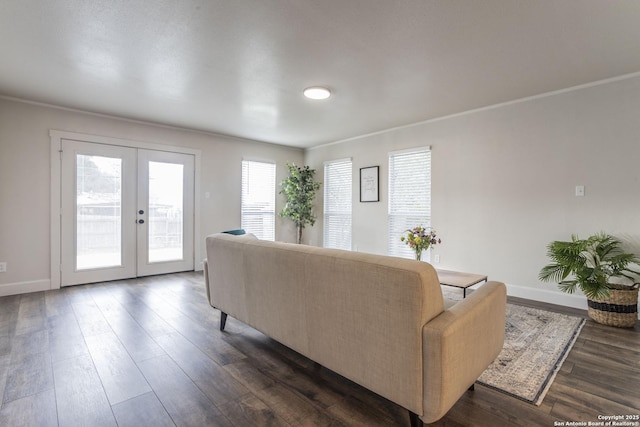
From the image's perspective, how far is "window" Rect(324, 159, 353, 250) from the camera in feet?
19.4

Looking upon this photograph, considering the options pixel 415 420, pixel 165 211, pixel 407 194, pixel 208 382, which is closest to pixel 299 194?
pixel 407 194

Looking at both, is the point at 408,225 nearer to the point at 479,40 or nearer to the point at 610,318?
the point at 610,318

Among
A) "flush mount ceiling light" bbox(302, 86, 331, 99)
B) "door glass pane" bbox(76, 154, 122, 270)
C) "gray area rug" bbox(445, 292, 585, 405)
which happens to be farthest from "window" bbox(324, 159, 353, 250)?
"door glass pane" bbox(76, 154, 122, 270)

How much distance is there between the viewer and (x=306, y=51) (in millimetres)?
2555

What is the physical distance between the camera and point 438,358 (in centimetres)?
126

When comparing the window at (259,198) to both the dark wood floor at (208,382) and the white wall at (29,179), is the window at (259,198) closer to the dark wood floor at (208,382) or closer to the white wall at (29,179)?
the white wall at (29,179)

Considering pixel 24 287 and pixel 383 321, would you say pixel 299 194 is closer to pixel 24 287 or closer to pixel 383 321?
pixel 24 287

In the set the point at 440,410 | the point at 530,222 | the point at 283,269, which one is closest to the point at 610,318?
the point at 530,222

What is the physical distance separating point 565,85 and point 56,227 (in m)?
6.35

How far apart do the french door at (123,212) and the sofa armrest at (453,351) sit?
4.68 meters

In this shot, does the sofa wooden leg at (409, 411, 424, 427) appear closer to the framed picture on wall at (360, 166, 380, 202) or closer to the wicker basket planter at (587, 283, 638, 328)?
the wicker basket planter at (587, 283, 638, 328)

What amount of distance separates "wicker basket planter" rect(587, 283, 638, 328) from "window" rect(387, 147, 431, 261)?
2060 millimetres

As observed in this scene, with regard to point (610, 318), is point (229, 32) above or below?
above

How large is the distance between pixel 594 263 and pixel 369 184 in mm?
3216
